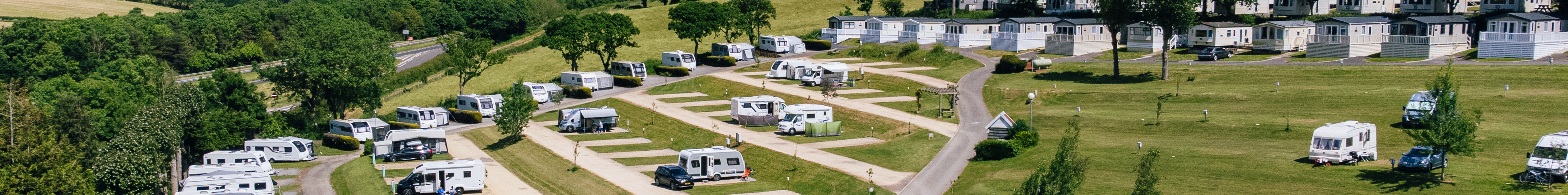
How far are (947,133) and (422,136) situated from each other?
79.8 ft

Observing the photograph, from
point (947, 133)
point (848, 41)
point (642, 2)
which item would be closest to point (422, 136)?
point (947, 133)

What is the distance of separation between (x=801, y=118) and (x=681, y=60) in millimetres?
29216

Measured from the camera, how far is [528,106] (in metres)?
59.2

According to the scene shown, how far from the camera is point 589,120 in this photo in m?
59.3

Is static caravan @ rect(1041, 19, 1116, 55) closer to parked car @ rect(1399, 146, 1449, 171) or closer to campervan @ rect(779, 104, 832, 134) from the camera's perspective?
campervan @ rect(779, 104, 832, 134)

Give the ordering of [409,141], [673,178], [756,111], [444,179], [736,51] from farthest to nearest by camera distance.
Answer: [736,51]
[756,111]
[409,141]
[444,179]
[673,178]

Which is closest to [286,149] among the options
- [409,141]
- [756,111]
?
[409,141]

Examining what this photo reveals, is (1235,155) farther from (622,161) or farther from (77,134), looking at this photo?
(77,134)

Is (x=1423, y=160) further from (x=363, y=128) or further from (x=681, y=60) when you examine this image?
(x=681, y=60)

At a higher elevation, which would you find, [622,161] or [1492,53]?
[1492,53]

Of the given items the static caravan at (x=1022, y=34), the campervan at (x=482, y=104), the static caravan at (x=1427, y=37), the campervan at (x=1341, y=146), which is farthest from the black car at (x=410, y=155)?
the static caravan at (x=1427, y=37)

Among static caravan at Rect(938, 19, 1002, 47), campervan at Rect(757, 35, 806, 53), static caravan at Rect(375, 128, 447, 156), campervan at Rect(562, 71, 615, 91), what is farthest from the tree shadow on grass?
static caravan at Rect(375, 128, 447, 156)

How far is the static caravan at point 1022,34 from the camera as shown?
84750mm

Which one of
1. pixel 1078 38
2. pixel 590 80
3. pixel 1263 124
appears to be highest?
pixel 1078 38
